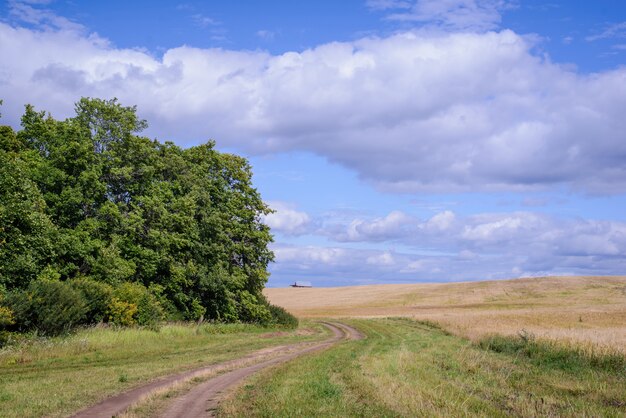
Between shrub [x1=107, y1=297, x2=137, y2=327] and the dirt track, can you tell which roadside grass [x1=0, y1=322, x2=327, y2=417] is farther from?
shrub [x1=107, y1=297, x2=137, y2=327]

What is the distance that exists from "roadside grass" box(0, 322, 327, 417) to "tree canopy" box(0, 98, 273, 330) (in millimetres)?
4725

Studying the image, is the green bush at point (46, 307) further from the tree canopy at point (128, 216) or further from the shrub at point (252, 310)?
the shrub at point (252, 310)

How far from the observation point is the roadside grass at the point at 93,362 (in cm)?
1485

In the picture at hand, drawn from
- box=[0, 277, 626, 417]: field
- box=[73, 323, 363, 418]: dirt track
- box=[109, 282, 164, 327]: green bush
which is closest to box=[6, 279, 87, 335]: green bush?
box=[0, 277, 626, 417]: field

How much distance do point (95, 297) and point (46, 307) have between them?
6.47 m

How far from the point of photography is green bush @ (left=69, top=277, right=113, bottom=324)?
34250 mm

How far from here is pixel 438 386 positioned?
16.5m

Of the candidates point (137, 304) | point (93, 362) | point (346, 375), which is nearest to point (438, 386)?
point (346, 375)

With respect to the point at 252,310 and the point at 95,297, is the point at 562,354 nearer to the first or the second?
the point at 95,297

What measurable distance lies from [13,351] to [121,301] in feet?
42.1

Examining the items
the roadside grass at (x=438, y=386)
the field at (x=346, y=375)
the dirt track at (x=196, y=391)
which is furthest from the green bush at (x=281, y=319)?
the dirt track at (x=196, y=391)

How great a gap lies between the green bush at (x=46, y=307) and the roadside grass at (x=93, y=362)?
2.97 ft

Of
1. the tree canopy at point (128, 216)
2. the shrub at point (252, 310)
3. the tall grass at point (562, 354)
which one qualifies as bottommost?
the tall grass at point (562, 354)

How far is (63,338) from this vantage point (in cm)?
2917
